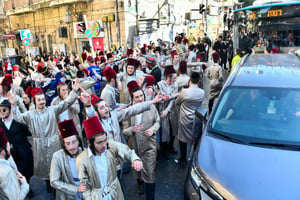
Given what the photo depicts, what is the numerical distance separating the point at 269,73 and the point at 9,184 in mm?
3730

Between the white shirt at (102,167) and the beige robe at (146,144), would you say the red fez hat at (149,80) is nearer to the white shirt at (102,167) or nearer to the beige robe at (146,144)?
the beige robe at (146,144)

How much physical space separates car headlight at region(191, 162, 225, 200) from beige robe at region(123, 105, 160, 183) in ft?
3.15

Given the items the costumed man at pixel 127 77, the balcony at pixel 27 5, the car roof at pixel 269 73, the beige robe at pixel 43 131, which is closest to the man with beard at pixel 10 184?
the beige robe at pixel 43 131

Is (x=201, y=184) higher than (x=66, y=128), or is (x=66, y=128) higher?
(x=66, y=128)

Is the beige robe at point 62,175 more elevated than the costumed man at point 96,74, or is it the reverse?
the costumed man at point 96,74

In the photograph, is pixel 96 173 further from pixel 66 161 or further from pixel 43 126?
pixel 43 126

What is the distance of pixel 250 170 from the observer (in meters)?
2.48

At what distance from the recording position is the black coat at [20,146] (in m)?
3.91

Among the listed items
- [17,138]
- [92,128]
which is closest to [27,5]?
[17,138]

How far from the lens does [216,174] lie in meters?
2.55

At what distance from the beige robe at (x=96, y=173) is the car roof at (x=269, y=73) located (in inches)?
82.4

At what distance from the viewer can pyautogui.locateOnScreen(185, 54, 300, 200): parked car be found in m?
2.35

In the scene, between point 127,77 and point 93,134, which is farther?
point 127,77

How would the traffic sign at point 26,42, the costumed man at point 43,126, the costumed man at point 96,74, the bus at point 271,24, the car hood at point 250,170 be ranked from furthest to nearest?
the traffic sign at point 26,42
the bus at point 271,24
the costumed man at point 96,74
the costumed man at point 43,126
the car hood at point 250,170
